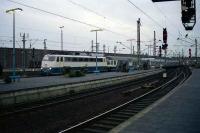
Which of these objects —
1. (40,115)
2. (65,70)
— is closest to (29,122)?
(40,115)

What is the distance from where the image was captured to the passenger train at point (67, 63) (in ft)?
137

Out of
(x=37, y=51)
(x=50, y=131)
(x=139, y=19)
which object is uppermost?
(x=139, y=19)

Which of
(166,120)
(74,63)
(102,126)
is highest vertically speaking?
(74,63)

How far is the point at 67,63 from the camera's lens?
4444 centimetres

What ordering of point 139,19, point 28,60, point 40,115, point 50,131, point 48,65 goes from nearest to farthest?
point 50,131
point 40,115
point 48,65
point 139,19
point 28,60

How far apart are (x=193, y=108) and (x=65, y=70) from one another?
28569 mm

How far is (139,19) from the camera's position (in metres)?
55.4

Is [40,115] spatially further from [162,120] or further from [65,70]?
[65,70]

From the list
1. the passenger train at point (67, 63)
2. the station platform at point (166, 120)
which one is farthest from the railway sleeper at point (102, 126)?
the passenger train at point (67, 63)

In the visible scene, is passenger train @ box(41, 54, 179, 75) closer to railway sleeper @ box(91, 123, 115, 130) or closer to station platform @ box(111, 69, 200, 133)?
station platform @ box(111, 69, 200, 133)

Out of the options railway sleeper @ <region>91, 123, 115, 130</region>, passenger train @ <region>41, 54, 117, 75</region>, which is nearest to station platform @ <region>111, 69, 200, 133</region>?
railway sleeper @ <region>91, 123, 115, 130</region>

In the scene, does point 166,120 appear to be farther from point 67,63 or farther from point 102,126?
point 67,63

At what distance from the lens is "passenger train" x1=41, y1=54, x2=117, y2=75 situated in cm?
4178

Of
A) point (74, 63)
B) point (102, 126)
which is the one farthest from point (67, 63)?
point (102, 126)
